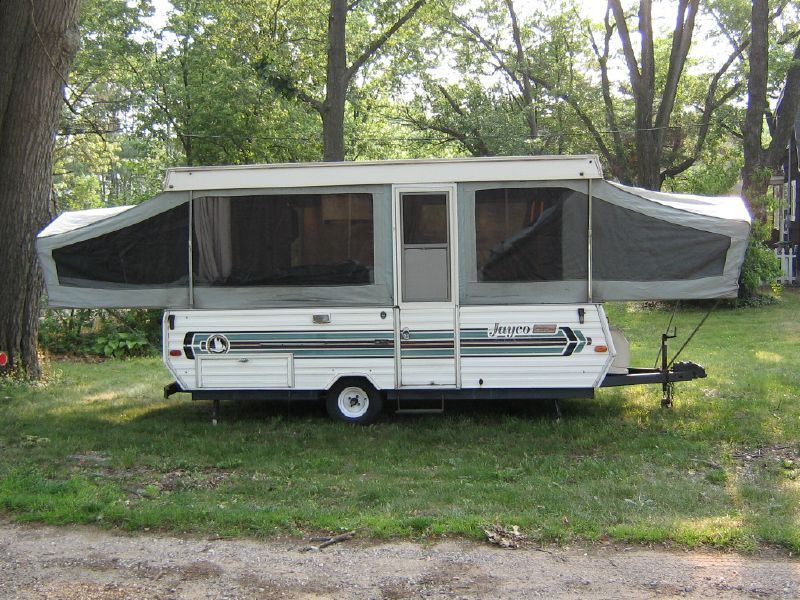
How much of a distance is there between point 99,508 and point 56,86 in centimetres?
663

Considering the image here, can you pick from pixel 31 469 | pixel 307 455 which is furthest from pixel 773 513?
pixel 31 469

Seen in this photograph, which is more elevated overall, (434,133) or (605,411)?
(434,133)

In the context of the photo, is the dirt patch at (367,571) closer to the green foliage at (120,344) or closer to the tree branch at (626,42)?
the green foliage at (120,344)

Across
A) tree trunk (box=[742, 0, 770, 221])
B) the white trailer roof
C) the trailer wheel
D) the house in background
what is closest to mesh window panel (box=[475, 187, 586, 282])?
the white trailer roof

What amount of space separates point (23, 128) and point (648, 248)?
25.0 feet

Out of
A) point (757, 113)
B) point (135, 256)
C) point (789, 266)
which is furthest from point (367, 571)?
point (789, 266)

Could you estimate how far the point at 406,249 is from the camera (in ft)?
24.3

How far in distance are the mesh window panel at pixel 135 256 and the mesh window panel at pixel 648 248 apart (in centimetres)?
408

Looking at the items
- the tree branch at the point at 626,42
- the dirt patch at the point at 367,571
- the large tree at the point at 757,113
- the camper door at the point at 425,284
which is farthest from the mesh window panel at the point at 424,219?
the tree branch at the point at 626,42

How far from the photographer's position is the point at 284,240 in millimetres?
7559

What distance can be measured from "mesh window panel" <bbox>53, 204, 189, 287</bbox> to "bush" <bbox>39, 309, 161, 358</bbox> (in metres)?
6.08

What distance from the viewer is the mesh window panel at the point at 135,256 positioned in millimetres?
7617

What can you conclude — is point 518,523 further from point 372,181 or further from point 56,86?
point 56,86

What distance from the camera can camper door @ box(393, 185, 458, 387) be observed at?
24.1 feet
